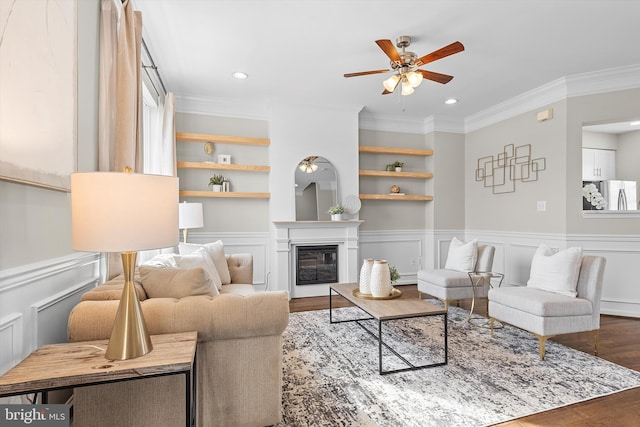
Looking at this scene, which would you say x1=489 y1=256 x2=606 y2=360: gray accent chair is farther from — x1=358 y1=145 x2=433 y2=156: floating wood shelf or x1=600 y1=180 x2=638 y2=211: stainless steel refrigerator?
x1=600 y1=180 x2=638 y2=211: stainless steel refrigerator

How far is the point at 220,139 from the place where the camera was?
440 centimetres

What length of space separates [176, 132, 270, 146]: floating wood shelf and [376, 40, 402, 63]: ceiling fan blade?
87.6 inches

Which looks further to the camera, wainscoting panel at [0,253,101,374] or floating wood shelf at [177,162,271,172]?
floating wood shelf at [177,162,271,172]

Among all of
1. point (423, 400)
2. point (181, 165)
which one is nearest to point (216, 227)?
point (181, 165)

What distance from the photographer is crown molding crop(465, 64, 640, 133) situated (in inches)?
142

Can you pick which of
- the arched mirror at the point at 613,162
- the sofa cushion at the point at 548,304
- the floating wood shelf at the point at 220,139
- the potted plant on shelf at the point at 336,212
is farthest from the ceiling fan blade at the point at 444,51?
the arched mirror at the point at 613,162

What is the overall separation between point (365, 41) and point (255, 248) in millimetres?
2948

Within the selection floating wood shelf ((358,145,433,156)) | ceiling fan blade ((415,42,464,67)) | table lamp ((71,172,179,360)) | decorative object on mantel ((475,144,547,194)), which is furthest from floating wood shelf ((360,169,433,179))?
table lamp ((71,172,179,360))

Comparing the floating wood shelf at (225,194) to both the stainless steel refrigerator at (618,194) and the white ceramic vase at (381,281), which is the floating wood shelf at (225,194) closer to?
the white ceramic vase at (381,281)

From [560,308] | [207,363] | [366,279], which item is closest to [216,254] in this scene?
[366,279]

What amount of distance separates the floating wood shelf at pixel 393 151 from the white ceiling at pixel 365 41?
0.95m

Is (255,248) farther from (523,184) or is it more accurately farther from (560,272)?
(523,184)

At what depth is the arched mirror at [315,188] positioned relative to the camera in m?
4.65

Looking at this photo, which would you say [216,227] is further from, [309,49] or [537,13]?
[537,13]
